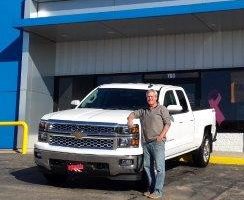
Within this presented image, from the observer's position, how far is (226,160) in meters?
13.5

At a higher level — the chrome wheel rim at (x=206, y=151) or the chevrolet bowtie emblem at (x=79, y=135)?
the chevrolet bowtie emblem at (x=79, y=135)

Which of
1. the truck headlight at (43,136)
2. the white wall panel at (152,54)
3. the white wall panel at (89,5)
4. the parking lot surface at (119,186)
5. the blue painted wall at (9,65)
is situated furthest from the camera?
the blue painted wall at (9,65)

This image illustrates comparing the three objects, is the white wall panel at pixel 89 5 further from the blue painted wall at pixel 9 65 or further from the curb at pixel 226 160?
the curb at pixel 226 160

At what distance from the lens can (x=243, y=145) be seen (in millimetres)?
16344

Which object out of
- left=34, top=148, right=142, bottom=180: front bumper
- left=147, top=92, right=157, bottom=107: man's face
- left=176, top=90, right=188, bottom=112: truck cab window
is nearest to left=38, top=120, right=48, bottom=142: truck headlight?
left=34, top=148, right=142, bottom=180: front bumper

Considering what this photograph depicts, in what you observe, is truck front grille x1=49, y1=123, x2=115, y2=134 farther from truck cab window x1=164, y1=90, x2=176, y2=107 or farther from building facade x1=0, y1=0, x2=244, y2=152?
building facade x1=0, y1=0, x2=244, y2=152

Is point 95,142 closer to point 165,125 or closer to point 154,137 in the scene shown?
point 154,137

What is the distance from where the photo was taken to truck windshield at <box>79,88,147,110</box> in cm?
1018

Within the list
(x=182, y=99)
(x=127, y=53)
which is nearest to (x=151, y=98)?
(x=182, y=99)

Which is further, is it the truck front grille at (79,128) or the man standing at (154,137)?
the truck front grille at (79,128)

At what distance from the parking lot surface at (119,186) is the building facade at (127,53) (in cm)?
499

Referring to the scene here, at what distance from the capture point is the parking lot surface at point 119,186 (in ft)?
29.1

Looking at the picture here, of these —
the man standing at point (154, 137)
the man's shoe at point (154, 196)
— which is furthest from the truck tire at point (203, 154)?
the man's shoe at point (154, 196)

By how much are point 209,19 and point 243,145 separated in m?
4.07
